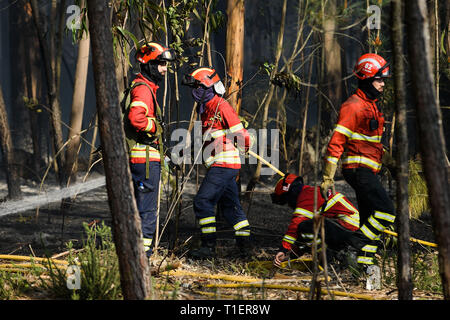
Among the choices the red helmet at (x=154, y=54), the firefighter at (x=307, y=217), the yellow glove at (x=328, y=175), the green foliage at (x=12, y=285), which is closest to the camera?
the green foliage at (x=12, y=285)

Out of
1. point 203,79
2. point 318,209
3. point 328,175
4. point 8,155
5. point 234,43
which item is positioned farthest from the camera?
point 8,155

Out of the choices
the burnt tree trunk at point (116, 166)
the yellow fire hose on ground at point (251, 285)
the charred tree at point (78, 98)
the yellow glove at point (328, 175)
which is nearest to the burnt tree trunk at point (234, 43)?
the yellow glove at point (328, 175)

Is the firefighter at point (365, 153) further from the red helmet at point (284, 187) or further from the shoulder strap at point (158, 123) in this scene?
the shoulder strap at point (158, 123)

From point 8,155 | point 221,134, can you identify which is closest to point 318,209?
point 221,134

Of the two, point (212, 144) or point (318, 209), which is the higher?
point (212, 144)

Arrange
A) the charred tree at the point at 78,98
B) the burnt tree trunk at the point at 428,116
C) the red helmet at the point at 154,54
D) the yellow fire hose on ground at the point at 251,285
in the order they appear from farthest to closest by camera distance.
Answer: the charred tree at the point at 78,98 → the red helmet at the point at 154,54 → the yellow fire hose on ground at the point at 251,285 → the burnt tree trunk at the point at 428,116

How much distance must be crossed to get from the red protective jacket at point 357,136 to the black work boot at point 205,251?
1.55 m

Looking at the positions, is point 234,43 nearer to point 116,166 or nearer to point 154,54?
point 154,54

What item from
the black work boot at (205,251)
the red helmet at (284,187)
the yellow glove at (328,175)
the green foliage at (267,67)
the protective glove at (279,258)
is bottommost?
the black work boot at (205,251)

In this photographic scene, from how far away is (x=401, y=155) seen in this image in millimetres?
3129

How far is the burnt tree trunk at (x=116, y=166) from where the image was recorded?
10.2 feet

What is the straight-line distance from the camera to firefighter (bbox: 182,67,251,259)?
5.43 meters

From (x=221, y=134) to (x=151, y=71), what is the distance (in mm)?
900

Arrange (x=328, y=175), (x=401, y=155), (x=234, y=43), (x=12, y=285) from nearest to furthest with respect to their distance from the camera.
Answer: (x=401, y=155), (x=12, y=285), (x=328, y=175), (x=234, y=43)
